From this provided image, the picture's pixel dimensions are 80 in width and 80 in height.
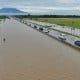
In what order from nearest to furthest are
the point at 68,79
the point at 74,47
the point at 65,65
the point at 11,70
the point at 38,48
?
the point at 68,79 → the point at 11,70 → the point at 65,65 → the point at 74,47 → the point at 38,48

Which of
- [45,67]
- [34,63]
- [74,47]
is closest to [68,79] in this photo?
[45,67]

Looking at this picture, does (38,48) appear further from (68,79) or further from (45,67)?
(68,79)

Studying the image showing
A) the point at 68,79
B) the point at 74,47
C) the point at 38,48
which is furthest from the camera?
the point at 38,48

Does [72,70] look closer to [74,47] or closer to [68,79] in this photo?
[68,79]

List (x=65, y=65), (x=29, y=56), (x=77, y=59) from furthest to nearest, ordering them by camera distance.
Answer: (x=29, y=56), (x=77, y=59), (x=65, y=65)

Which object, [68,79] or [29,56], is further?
[29,56]

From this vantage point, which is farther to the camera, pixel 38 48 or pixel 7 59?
pixel 38 48

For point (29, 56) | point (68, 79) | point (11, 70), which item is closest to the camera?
point (68, 79)

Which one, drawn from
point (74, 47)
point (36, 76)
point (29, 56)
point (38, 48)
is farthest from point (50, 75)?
point (38, 48)
